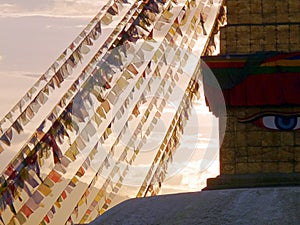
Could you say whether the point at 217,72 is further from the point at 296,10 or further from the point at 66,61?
the point at 66,61

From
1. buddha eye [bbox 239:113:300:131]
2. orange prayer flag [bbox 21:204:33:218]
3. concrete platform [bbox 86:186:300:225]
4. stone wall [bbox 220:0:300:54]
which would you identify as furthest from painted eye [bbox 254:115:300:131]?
orange prayer flag [bbox 21:204:33:218]

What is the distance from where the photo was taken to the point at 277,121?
25.0m

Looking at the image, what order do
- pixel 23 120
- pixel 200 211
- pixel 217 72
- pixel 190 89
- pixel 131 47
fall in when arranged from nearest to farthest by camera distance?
pixel 200 211 < pixel 23 120 < pixel 131 47 < pixel 217 72 < pixel 190 89

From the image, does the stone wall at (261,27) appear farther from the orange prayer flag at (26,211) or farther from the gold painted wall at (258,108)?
the orange prayer flag at (26,211)

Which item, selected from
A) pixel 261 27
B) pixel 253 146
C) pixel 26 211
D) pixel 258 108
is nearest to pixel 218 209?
pixel 26 211

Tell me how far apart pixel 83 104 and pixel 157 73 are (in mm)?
4124

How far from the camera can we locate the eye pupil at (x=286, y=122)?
981 inches

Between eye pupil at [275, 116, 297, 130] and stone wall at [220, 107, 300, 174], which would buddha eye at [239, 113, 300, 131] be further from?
stone wall at [220, 107, 300, 174]

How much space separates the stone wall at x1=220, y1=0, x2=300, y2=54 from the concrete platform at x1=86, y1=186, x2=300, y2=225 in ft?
22.2

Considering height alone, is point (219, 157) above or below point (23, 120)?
below

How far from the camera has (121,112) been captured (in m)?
24.7

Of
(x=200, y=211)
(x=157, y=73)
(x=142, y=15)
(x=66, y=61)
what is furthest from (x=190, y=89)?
(x=200, y=211)

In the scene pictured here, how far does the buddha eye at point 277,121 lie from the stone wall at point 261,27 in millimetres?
1882

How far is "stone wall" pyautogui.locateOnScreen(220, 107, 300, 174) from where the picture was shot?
82.6 feet
